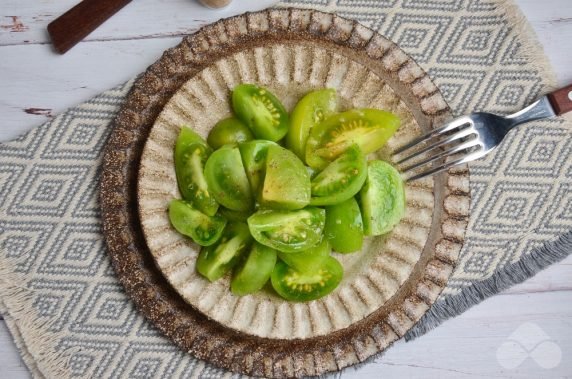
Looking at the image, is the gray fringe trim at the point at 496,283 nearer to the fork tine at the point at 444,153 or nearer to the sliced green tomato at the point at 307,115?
the fork tine at the point at 444,153

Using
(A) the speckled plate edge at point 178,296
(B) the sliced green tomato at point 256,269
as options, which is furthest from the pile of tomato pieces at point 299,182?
(A) the speckled plate edge at point 178,296

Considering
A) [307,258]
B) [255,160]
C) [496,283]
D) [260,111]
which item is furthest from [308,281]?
[496,283]

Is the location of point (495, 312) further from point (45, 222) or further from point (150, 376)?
point (45, 222)

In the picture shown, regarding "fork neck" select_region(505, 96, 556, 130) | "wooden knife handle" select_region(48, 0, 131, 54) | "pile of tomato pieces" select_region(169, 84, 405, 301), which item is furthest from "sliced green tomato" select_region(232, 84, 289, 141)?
"fork neck" select_region(505, 96, 556, 130)

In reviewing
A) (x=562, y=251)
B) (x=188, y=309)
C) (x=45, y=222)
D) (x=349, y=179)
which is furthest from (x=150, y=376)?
(x=562, y=251)

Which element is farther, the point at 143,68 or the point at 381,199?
the point at 143,68

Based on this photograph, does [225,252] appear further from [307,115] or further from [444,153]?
[444,153]

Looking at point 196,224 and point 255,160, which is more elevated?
point 255,160
